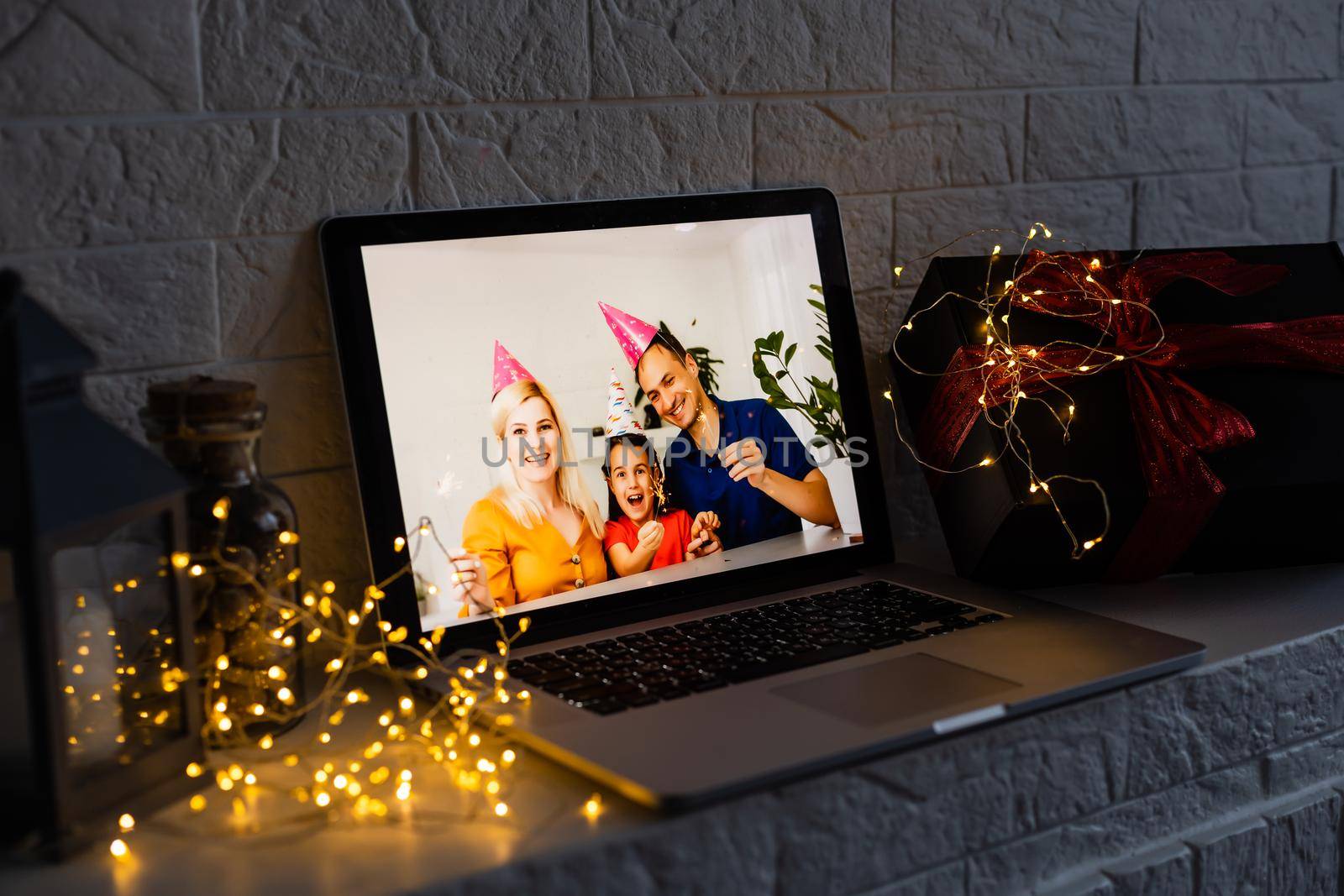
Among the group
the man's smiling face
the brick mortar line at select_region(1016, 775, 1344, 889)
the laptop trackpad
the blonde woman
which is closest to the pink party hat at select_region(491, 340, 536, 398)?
the blonde woman

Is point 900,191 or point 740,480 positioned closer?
point 740,480

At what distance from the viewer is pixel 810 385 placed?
3.35ft

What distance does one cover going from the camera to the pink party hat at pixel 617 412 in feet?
3.07

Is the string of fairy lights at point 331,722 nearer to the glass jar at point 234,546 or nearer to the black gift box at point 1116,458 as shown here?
the glass jar at point 234,546

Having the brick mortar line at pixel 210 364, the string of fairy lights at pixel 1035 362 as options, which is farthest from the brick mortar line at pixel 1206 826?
the brick mortar line at pixel 210 364

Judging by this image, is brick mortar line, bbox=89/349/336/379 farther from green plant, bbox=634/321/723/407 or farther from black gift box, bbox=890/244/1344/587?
black gift box, bbox=890/244/1344/587

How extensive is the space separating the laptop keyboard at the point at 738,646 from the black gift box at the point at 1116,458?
0.08 metres

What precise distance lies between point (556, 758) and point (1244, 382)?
687mm

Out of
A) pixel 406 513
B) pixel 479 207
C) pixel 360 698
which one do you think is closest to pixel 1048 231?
pixel 479 207

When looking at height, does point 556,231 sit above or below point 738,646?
above

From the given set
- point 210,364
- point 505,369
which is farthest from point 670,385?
point 210,364

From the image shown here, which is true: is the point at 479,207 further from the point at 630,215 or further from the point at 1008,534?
the point at 1008,534

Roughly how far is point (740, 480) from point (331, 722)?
40 cm

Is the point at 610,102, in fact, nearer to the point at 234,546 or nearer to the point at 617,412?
the point at 617,412
